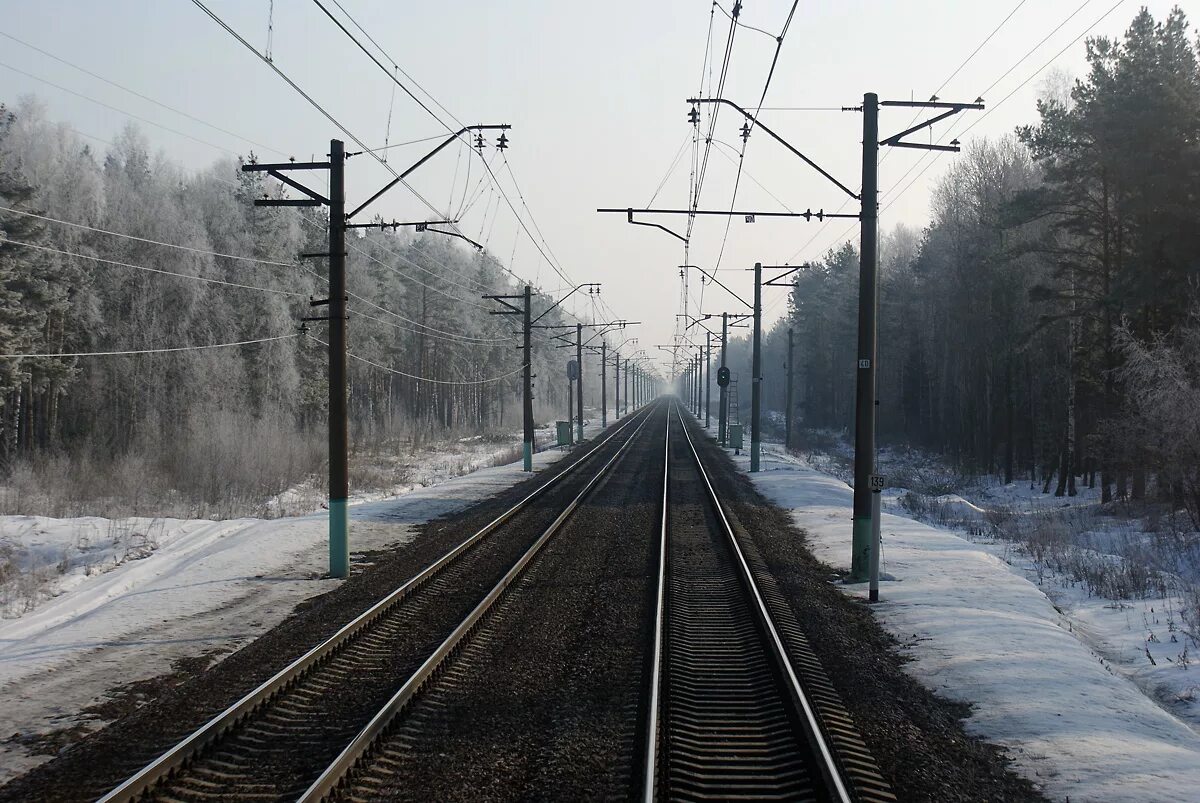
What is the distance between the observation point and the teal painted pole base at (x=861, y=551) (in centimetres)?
1374

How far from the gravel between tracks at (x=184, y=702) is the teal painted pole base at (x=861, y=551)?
21.9ft

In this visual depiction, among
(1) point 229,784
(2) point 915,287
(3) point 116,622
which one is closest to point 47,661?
(3) point 116,622

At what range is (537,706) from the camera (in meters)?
7.59

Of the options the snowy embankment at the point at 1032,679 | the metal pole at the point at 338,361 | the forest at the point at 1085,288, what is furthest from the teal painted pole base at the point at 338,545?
the forest at the point at 1085,288

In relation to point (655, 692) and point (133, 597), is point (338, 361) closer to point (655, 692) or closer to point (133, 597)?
point (133, 597)

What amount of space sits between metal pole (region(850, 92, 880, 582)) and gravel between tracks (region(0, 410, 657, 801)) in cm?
682

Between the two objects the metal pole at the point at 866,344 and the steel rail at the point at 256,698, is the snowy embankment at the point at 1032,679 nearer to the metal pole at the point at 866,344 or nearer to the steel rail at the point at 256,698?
the metal pole at the point at 866,344

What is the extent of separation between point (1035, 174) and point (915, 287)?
68.1 ft

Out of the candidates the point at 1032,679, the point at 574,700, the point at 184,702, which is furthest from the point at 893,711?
the point at 184,702

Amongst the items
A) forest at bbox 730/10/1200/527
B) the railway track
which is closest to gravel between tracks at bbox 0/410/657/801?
the railway track

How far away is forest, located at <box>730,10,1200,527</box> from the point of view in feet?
74.1

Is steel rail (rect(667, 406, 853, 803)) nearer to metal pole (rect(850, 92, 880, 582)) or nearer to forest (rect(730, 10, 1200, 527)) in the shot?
metal pole (rect(850, 92, 880, 582))

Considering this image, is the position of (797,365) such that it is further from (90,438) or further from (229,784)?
(229,784)

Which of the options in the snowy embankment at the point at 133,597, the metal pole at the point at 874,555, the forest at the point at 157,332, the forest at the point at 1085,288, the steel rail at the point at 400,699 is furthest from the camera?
the forest at the point at 157,332
